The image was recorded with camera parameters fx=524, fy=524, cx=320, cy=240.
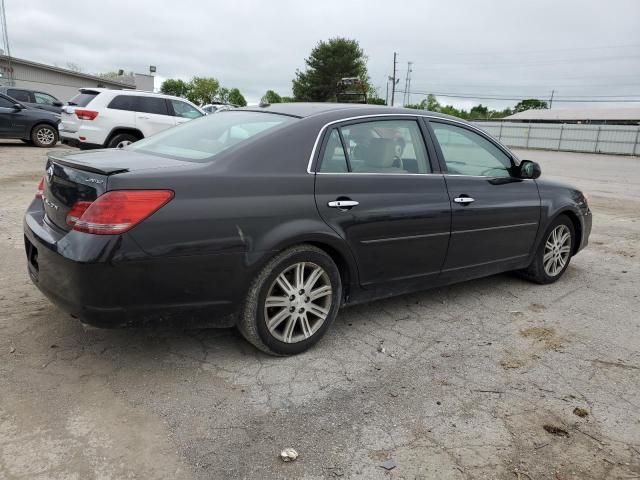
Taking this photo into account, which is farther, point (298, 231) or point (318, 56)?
point (318, 56)

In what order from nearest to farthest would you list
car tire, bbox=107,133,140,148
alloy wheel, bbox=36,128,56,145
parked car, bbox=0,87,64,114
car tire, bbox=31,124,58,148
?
1. car tire, bbox=107,133,140,148
2. car tire, bbox=31,124,58,148
3. alloy wheel, bbox=36,128,56,145
4. parked car, bbox=0,87,64,114

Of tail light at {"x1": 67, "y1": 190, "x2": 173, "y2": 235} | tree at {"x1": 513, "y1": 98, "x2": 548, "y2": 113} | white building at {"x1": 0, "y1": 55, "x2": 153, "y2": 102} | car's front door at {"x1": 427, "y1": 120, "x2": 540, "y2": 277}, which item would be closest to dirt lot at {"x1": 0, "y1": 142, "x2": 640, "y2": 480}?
car's front door at {"x1": 427, "y1": 120, "x2": 540, "y2": 277}

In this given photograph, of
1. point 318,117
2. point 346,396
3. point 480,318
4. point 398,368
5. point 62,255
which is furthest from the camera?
point 480,318

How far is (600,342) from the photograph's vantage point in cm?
377

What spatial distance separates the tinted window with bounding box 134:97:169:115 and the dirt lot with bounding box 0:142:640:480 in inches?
324

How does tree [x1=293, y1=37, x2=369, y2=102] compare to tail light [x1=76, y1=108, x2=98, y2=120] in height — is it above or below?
above

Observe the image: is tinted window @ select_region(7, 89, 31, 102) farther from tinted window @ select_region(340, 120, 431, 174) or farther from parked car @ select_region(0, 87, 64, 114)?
tinted window @ select_region(340, 120, 431, 174)

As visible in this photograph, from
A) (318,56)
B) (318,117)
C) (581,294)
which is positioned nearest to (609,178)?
(581,294)

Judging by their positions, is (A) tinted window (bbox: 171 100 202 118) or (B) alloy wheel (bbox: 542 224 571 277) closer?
(B) alloy wheel (bbox: 542 224 571 277)

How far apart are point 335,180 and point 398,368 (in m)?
1.24

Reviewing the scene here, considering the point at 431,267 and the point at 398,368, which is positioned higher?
the point at 431,267

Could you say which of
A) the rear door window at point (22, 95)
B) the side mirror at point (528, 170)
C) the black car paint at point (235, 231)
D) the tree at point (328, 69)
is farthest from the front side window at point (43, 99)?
the tree at point (328, 69)

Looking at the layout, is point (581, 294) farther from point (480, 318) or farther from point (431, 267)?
point (431, 267)

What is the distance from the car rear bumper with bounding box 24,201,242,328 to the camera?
2.61 metres
